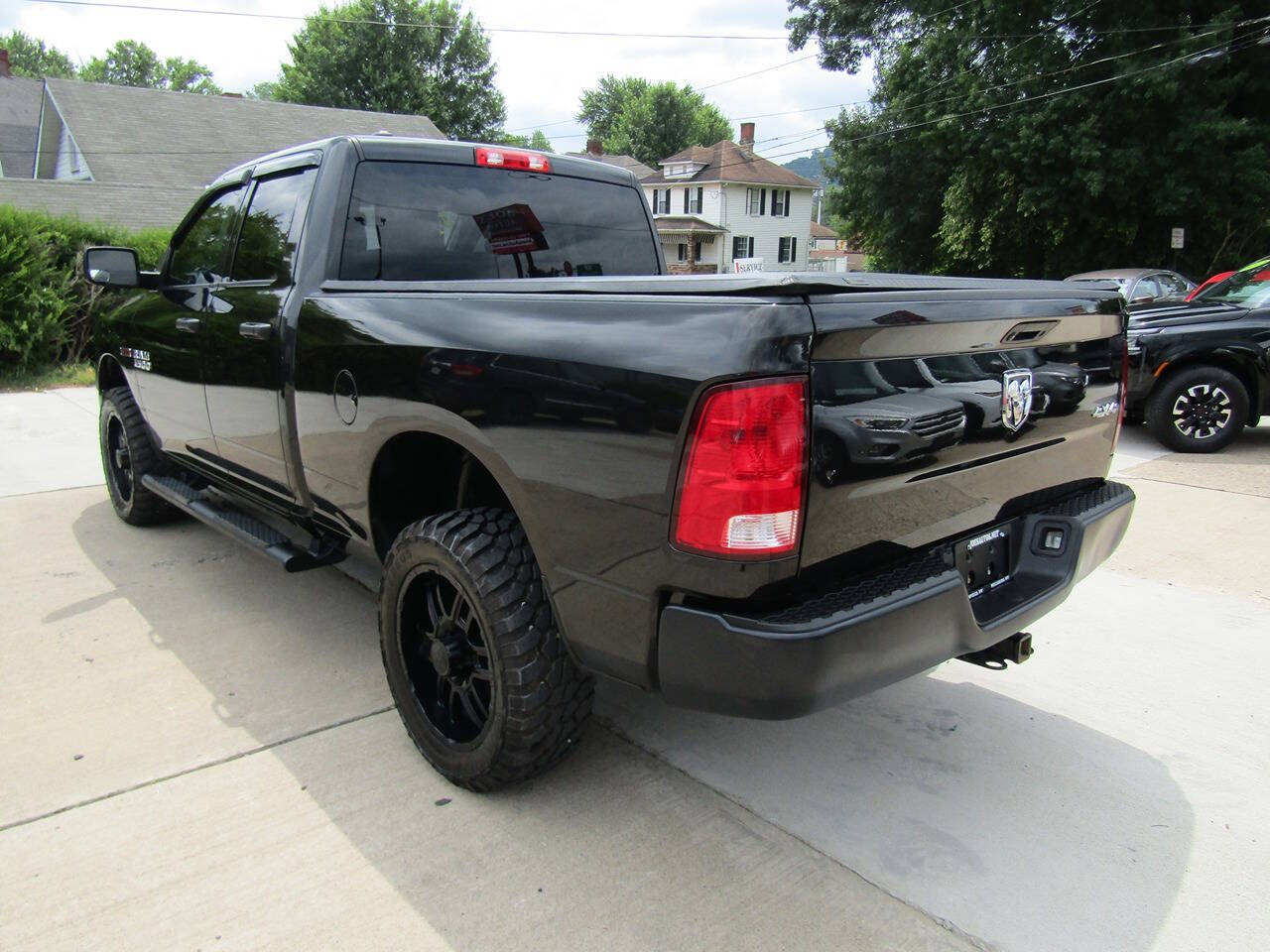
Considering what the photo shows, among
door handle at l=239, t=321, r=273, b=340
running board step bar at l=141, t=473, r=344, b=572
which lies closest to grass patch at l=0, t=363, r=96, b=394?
running board step bar at l=141, t=473, r=344, b=572

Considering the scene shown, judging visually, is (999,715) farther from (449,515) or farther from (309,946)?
(309,946)

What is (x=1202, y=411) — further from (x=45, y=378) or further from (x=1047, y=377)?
(x=45, y=378)

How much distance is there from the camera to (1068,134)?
20266 millimetres

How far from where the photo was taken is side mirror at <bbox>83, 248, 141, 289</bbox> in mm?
4250

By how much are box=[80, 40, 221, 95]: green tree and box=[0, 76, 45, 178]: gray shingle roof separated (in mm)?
34180

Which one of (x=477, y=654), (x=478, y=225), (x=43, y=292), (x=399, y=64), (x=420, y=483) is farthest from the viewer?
(x=399, y=64)

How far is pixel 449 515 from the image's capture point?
2.57 m

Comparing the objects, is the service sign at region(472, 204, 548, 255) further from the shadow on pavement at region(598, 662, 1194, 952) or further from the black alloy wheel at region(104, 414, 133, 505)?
the black alloy wheel at region(104, 414, 133, 505)

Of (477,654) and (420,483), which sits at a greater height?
(420,483)

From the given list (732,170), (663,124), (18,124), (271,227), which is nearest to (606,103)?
(663,124)

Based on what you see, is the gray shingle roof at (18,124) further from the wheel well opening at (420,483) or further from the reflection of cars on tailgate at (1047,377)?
the reflection of cars on tailgate at (1047,377)

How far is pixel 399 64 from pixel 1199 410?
47.6 m

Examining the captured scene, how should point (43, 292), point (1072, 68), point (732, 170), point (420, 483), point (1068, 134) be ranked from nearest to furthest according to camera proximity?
point (420, 483), point (43, 292), point (1068, 134), point (1072, 68), point (732, 170)

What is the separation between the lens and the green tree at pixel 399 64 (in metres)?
46.0
